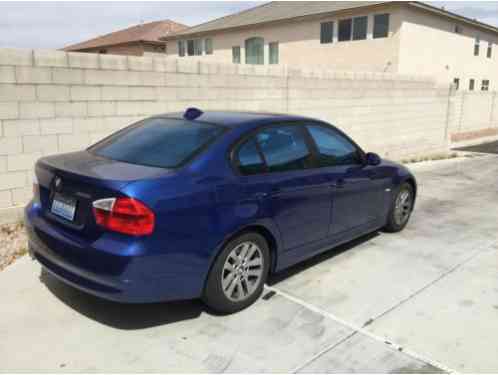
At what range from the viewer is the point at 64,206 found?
321cm

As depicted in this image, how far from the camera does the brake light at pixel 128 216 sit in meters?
2.85

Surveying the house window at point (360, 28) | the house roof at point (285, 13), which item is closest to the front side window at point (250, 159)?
the house roof at point (285, 13)

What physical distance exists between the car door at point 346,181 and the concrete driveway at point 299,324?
0.44 m

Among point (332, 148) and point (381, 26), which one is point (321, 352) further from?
point (381, 26)

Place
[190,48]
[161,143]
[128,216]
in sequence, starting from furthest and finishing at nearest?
[190,48]
[161,143]
[128,216]

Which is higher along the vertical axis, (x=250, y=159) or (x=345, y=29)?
(x=345, y=29)

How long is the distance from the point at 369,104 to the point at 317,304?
27.6 feet

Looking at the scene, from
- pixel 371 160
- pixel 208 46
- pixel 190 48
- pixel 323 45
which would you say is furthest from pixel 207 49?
pixel 371 160

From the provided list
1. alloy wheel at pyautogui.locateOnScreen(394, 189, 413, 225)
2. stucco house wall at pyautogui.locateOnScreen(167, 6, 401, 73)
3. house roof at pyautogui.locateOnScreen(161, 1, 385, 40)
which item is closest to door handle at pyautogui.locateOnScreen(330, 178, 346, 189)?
alloy wheel at pyautogui.locateOnScreen(394, 189, 413, 225)

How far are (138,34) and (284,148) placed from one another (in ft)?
109

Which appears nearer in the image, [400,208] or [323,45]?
[400,208]

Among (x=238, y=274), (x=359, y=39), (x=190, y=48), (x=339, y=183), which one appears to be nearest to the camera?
(x=238, y=274)

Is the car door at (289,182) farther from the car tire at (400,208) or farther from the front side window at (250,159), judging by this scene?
the car tire at (400,208)

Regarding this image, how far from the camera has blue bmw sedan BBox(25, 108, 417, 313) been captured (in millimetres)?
2932
